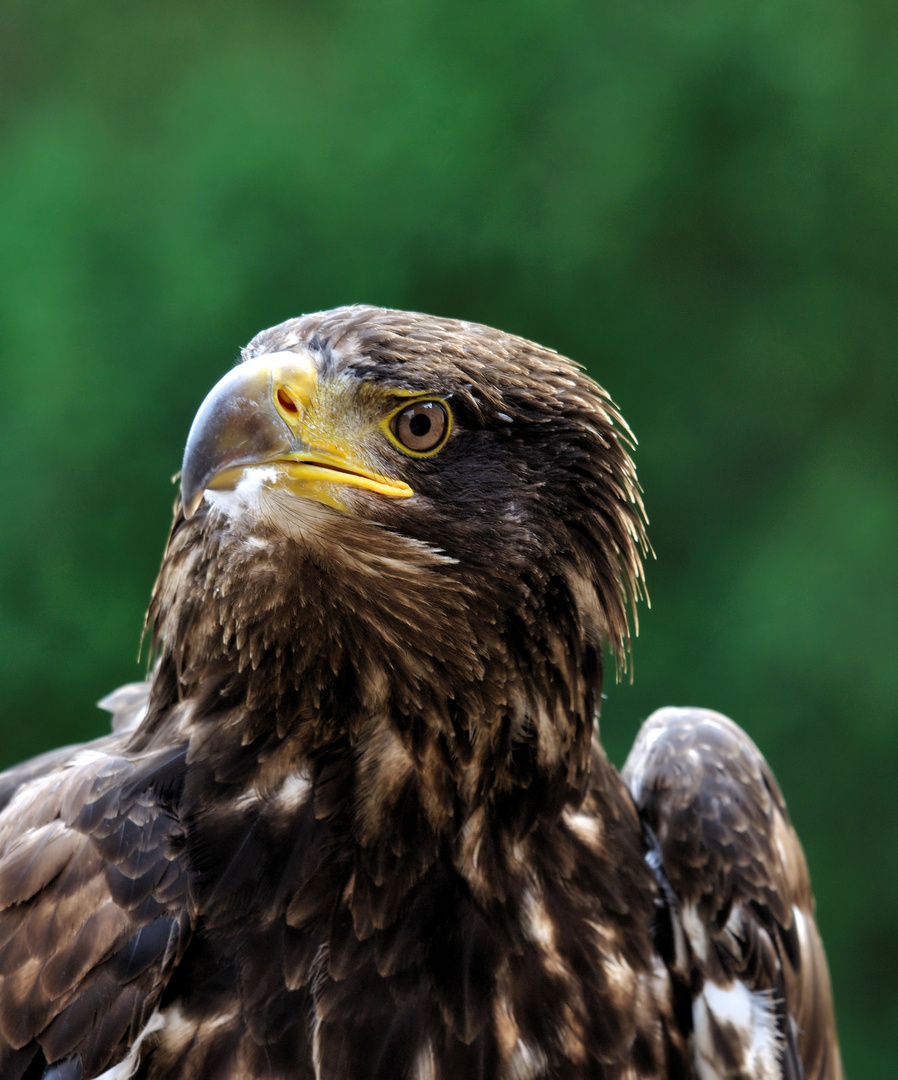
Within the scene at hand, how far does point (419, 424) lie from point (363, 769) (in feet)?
1.67

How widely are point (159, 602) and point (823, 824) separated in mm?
3938

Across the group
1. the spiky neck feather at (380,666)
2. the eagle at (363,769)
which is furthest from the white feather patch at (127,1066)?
the spiky neck feather at (380,666)

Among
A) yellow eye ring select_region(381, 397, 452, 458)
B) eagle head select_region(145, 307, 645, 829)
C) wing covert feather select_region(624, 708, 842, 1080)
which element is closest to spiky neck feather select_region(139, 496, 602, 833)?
eagle head select_region(145, 307, 645, 829)

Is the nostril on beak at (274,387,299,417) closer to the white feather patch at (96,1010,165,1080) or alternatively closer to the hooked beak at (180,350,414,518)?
the hooked beak at (180,350,414,518)

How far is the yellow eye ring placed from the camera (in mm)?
1725

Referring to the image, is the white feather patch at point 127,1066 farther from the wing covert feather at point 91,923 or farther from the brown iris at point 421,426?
the brown iris at point 421,426

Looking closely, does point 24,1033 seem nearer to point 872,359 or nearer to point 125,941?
point 125,941

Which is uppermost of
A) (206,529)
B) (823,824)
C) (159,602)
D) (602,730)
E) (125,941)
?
(206,529)

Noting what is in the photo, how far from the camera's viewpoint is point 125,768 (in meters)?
1.86

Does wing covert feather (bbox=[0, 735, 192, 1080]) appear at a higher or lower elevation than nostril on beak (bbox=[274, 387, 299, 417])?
lower

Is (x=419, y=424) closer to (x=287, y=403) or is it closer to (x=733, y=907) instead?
(x=287, y=403)

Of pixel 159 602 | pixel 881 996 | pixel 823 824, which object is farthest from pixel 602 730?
pixel 159 602

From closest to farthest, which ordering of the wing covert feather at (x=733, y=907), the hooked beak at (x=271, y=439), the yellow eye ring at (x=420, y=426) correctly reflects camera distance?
the hooked beak at (x=271, y=439) → the yellow eye ring at (x=420, y=426) → the wing covert feather at (x=733, y=907)

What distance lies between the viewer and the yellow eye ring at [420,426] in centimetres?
172
